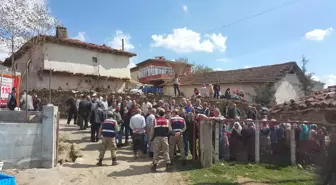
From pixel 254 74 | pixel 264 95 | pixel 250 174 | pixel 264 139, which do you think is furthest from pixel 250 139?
pixel 254 74

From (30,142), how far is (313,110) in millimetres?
9043

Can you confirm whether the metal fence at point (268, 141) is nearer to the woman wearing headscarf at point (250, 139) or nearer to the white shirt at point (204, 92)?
the woman wearing headscarf at point (250, 139)

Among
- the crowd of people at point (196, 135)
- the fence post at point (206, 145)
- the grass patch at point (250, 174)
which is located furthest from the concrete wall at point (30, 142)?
the fence post at point (206, 145)

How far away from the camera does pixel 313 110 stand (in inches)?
378

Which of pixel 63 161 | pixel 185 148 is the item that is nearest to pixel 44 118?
pixel 63 161

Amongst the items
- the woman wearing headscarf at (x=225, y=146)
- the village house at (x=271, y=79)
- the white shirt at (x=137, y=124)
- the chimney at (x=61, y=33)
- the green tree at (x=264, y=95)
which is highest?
the chimney at (x=61, y=33)

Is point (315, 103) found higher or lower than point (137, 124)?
higher

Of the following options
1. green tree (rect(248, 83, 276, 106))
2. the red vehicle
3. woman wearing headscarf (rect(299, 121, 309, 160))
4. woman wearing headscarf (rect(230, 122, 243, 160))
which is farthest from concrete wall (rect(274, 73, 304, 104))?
the red vehicle

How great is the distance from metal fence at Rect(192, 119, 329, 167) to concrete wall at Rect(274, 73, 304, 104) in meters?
18.4

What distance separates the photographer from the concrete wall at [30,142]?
7.88m

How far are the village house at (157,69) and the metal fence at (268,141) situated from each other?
110 ft

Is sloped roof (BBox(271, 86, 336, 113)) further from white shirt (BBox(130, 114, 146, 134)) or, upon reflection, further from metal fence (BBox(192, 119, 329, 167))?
white shirt (BBox(130, 114, 146, 134))

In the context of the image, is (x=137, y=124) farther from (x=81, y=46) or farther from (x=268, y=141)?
(x=81, y=46)

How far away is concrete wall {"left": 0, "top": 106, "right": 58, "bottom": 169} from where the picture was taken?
7879 mm
